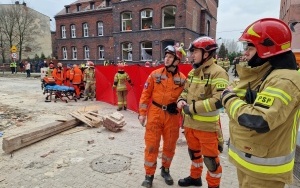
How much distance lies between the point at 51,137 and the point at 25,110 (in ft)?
13.3

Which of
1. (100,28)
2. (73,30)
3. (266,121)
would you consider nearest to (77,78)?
(266,121)

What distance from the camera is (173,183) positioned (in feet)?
12.2

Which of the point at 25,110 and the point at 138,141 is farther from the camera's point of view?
the point at 25,110

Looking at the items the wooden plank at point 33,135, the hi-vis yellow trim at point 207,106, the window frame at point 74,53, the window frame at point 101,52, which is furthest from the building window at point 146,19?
the hi-vis yellow trim at point 207,106

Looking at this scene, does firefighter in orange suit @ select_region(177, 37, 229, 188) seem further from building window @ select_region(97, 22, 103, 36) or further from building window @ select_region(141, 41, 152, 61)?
building window @ select_region(97, 22, 103, 36)

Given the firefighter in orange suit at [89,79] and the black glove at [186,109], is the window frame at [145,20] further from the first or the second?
the black glove at [186,109]

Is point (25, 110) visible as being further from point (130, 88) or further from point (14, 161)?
point (14, 161)

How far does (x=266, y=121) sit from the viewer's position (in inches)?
65.3

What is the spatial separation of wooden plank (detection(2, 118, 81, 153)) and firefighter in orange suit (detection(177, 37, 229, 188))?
3608mm

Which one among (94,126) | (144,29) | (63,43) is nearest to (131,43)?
(144,29)

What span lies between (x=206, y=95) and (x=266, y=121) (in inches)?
58.0

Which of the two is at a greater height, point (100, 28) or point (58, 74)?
point (100, 28)

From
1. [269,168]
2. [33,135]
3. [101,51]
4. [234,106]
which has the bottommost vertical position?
[33,135]

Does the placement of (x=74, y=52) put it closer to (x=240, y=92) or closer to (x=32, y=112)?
(x=32, y=112)
